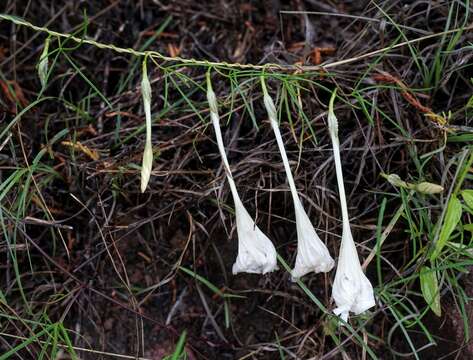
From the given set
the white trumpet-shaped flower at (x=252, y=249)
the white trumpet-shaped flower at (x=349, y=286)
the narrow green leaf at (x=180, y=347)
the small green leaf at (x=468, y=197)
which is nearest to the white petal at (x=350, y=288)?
the white trumpet-shaped flower at (x=349, y=286)

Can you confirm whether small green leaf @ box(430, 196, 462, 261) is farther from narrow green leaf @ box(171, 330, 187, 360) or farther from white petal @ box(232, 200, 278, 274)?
narrow green leaf @ box(171, 330, 187, 360)

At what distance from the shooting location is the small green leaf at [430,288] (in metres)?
1.25

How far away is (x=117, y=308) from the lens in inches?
58.5

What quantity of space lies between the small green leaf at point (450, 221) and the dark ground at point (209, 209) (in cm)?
15

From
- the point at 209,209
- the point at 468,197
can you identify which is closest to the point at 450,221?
the point at 468,197

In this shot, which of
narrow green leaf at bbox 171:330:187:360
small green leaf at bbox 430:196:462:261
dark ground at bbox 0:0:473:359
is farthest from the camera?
dark ground at bbox 0:0:473:359

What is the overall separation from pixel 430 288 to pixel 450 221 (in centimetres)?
17

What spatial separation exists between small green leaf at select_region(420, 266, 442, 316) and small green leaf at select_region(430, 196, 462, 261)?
0.25 feet

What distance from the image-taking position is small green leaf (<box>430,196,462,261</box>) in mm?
1171

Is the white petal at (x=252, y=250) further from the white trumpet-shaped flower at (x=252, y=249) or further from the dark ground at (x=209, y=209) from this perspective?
the dark ground at (x=209, y=209)

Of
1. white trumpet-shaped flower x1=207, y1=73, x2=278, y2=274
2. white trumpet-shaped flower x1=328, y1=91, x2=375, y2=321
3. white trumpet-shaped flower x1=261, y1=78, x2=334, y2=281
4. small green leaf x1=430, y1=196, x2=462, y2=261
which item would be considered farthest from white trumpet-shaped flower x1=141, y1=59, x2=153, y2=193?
small green leaf x1=430, y1=196, x2=462, y2=261

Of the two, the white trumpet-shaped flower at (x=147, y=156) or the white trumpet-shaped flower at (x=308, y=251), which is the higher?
the white trumpet-shaped flower at (x=147, y=156)

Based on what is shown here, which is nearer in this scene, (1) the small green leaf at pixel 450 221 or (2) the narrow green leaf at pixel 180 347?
(1) the small green leaf at pixel 450 221

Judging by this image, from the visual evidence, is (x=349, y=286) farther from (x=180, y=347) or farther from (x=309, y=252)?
(x=180, y=347)
